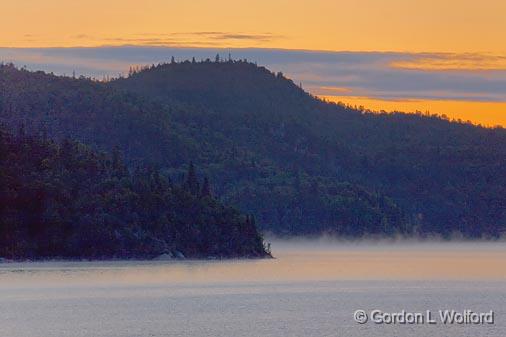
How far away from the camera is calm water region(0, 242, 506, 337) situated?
87812mm

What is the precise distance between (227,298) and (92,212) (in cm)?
6218

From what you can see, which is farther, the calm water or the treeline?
the treeline

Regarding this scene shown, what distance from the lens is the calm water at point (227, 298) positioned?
87.8 meters

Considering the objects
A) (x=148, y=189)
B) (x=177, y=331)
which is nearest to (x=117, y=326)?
(x=177, y=331)

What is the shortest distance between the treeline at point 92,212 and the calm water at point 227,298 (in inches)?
123

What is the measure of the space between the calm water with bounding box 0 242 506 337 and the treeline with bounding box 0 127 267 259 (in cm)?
312

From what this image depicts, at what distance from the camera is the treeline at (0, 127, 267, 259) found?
171 m

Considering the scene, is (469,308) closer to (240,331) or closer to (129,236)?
(240,331)

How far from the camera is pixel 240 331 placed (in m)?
86.6

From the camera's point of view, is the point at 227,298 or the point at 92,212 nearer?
the point at 227,298

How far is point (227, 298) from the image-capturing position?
4619 inches

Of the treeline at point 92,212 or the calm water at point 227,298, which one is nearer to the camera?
the calm water at point 227,298

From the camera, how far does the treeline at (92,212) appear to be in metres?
171

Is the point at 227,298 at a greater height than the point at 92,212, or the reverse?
the point at 227,298
